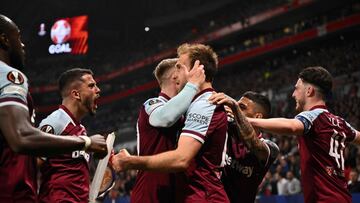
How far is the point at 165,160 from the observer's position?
11.0 ft

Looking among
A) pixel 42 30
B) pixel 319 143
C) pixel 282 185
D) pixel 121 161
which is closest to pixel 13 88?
pixel 121 161

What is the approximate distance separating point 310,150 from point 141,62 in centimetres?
A: 3426

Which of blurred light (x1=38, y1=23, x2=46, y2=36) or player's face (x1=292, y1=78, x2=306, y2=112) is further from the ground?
blurred light (x1=38, y1=23, x2=46, y2=36)

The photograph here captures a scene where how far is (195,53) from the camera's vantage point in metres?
3.75

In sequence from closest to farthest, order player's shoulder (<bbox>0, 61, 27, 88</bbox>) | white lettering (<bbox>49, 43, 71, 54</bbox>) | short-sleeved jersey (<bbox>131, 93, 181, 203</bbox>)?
player's shoulder (<bbox>0, 61, 27, 88</bbox>), short-sleeved jersey (<bbox>131, 93, 181, 203</bbox>), white lettering (<bbox>49, 43, 71, 54</bbox>)

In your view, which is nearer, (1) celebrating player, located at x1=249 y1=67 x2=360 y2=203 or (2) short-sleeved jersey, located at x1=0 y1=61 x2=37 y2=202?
(2) short-sleeved jersey, located at x1=0 y1=61 x2=37 y2=202

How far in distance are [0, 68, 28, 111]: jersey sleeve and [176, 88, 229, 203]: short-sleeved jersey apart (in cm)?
112

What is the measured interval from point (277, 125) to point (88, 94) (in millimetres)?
1964

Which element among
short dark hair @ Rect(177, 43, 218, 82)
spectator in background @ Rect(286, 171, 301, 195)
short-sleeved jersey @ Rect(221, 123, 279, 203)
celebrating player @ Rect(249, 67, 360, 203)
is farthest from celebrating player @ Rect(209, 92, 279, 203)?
spectator in background @ Rect(286, 171, 301, 195)

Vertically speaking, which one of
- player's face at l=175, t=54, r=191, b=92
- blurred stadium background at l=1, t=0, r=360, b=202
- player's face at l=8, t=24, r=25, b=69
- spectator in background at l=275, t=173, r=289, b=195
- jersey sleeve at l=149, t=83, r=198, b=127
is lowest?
spectator in background at l=275, t=173, r=289, b=195

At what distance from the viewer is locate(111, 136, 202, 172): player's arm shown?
333cm

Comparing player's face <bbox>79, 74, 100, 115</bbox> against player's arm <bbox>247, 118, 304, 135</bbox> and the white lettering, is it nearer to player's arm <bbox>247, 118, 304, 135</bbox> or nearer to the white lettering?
player's arm <bbox>247, 118, 304, 135</bbox>

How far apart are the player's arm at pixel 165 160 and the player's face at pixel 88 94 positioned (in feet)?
6.24

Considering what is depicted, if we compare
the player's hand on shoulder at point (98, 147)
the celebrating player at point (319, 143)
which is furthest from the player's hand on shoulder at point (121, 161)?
the celebrating player at point (319, 143)
